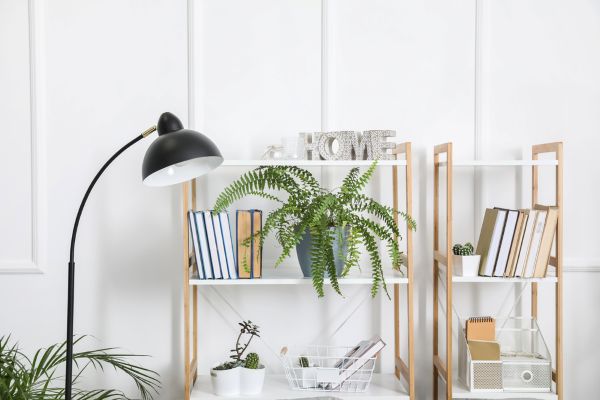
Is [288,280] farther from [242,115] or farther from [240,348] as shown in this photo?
[242,115]

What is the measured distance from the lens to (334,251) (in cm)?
200

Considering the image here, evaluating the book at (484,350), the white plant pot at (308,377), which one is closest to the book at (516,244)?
the book at (484,350)

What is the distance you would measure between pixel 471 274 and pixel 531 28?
→ 100cm

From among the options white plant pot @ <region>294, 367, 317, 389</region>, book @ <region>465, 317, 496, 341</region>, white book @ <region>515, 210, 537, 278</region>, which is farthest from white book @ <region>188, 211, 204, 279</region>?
white book @ <region>515, 210, 537, 278</region>

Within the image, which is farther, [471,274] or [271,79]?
[271,79]

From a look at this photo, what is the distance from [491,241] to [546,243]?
0.18m

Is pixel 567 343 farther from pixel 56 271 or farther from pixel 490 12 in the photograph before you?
pixel 56 271

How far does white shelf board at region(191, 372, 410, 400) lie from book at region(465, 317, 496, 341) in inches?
12.3

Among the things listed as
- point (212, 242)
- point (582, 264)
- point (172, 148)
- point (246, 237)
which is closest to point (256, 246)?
point (246, 237)

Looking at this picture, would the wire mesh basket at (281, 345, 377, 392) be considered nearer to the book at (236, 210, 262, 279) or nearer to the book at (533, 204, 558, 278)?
the book at (236, 210, 262, 279)

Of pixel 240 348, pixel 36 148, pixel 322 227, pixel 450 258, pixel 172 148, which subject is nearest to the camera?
pixel 172 148

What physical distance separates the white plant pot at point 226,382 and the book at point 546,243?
1082mm

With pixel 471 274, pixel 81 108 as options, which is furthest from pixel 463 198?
pixel 81 108

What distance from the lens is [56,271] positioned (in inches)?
91.7
